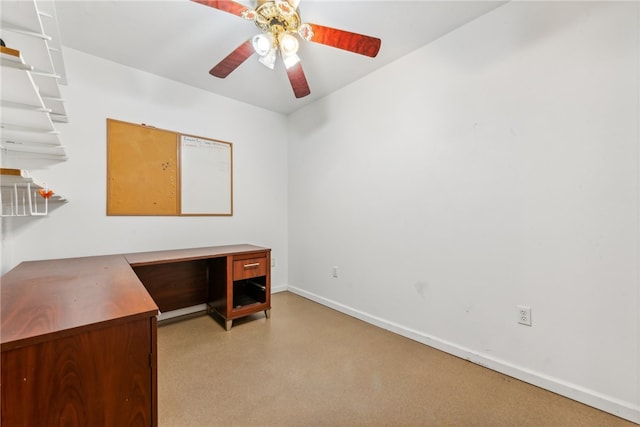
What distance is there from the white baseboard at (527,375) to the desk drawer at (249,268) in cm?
115

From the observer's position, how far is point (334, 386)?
62.3 inches

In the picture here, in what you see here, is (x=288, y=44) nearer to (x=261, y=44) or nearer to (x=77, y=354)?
(x=261, y=44)

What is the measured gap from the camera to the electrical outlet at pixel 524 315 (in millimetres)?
1633

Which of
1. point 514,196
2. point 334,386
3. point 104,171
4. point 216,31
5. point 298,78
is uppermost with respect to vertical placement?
point 216,31

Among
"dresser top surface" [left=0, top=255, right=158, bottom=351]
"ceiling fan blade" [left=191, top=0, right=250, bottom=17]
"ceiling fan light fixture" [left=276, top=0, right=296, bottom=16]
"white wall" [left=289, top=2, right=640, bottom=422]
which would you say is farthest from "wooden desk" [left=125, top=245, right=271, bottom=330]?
"ceiling fan light fixture" [left=276, top=0, right=296, bottom=16]

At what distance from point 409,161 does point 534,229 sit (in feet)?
A: 3.32

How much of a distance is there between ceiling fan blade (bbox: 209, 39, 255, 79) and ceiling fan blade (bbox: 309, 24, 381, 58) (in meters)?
0.43

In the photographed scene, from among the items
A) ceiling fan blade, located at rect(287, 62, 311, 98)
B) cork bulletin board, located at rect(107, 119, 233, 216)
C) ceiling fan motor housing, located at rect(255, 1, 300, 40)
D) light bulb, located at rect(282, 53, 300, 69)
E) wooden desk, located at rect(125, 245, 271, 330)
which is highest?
ceiling fan motor housing, located at rect(255, 1, 300, 40)

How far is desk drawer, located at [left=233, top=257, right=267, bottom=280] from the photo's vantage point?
2.38 meters

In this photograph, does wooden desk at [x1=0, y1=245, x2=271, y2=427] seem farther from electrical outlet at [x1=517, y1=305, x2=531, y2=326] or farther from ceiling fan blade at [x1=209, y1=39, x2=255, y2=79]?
electrical outlet at [x1=517, y1=305, x2=531, y2=326]

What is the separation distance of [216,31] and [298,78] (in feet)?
2.38

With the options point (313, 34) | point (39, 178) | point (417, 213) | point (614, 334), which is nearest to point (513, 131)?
point (417, 213)

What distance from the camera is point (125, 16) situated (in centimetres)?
183

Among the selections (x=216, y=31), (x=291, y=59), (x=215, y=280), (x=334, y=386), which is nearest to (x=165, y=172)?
(x=215, y=280)
